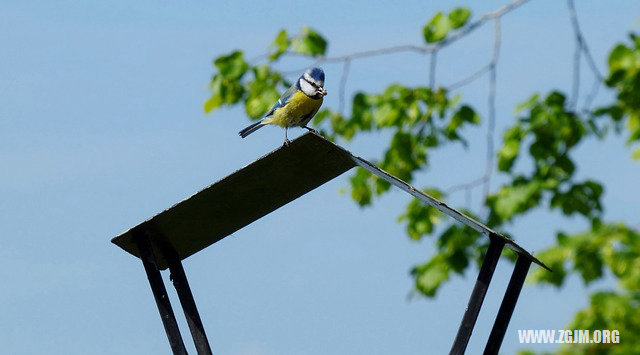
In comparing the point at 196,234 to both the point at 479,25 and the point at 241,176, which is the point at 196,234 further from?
the point at 479,25

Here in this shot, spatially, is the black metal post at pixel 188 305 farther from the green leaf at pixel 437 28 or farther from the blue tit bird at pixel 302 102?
the green leaf at pixel 437 28

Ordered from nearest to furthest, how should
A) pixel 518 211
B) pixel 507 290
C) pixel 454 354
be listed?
pixel 454 354, pixel 507 290, pixel 518 211

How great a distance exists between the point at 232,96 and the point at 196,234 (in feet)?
19.5

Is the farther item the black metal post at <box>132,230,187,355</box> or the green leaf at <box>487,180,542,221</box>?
the green leaf at <box>487,180,542,221</box>

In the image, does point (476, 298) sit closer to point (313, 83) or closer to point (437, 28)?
point (313, 83)

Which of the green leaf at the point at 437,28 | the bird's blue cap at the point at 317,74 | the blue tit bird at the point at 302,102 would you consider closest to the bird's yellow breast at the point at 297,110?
the blue tit bird at the point at 302,102

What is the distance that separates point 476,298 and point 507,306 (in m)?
0.20

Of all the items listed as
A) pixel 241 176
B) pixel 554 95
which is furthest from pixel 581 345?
pixel 241 176

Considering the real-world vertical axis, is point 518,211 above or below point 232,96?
below

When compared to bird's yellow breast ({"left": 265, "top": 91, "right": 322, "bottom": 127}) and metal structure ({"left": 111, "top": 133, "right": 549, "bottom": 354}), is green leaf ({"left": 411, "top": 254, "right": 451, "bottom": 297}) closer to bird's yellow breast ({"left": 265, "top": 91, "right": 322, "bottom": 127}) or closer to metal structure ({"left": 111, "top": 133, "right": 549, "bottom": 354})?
bird's yellow breast ({"left": 265, "top": 91, "right": 322, "bottom": 127})

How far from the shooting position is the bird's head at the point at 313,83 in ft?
20.8

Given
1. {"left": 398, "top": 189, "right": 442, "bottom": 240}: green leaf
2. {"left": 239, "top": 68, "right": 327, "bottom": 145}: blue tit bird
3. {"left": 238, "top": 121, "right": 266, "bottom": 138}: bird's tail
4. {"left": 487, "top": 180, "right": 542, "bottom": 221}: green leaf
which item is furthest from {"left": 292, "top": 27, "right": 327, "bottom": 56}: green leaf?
{"left": 239, "top": 68, "right": 327, "bottom": 145}: blue tit bird

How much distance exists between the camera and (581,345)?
9.74 metres

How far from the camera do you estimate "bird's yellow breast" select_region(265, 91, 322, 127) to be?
6352 millimetres
